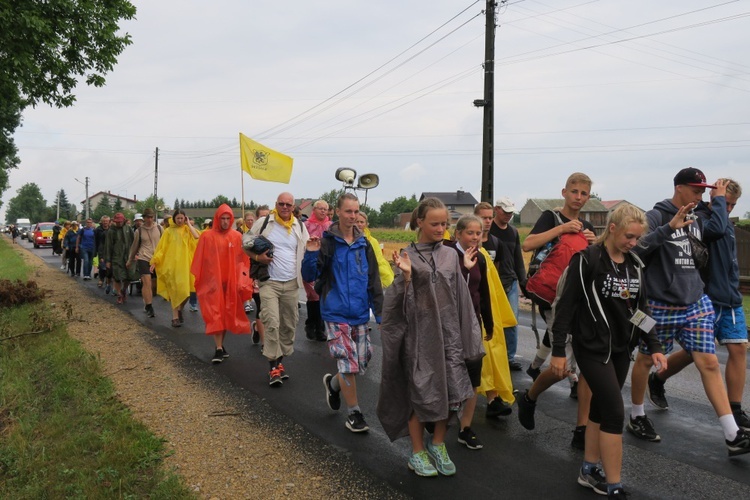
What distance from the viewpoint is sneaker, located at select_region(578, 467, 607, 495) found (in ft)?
12.1

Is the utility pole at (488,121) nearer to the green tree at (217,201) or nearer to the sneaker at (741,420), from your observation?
the sneaker at (741,420)

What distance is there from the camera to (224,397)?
5.87 metres

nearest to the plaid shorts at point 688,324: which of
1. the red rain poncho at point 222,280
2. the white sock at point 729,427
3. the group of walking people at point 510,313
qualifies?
the group of walking people at point 510,313

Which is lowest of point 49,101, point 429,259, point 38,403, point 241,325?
point 38,403

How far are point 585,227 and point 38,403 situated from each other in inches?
208

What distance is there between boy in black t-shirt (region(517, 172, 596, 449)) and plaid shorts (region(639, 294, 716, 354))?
0.66 m

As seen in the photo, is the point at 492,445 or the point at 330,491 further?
the point at 492,445

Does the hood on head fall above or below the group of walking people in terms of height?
above

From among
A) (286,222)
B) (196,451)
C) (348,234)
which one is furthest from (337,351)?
(286,222)

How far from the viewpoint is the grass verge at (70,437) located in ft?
12.9

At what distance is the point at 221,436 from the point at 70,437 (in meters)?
1.20

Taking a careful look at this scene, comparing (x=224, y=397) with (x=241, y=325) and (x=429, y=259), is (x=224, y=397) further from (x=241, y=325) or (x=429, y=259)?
(x=429, y=259)

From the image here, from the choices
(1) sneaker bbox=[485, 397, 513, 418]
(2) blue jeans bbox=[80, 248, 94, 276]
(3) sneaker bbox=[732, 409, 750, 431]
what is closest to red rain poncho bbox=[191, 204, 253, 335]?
(1) sneaker bbox=[485, 397, 513, 418]

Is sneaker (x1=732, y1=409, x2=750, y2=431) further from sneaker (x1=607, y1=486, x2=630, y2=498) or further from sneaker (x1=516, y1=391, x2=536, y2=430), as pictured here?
sneaker (x1=607, y1=486, x2=630, y2=498)
